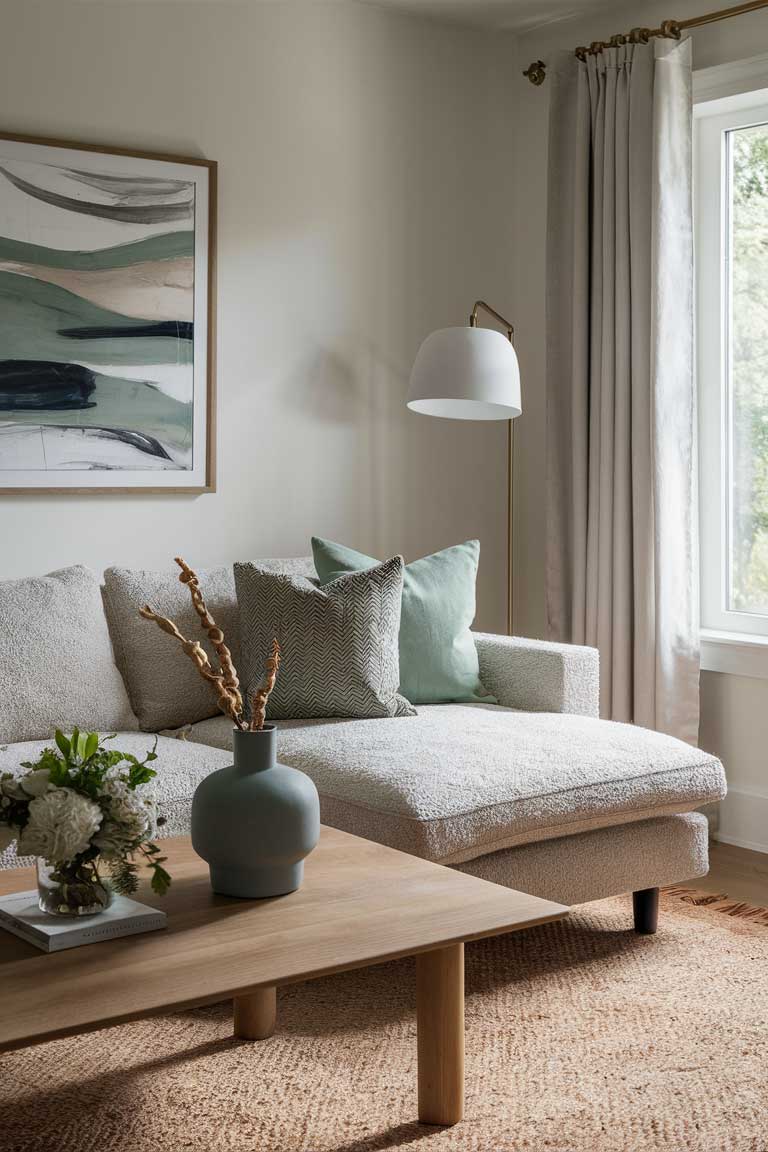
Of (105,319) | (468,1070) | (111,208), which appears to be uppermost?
(111,208)

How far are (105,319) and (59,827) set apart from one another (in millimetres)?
2300

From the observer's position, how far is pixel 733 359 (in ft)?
13.7

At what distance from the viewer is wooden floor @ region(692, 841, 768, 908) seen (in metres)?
3.54

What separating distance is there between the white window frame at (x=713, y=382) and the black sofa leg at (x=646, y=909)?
113 centimetres

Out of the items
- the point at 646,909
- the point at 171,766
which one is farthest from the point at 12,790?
the point at 646,909

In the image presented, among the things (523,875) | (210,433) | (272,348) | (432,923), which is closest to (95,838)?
(432,923)

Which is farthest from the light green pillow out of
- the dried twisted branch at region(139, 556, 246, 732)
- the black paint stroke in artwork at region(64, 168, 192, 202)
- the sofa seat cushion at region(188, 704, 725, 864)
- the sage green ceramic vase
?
the sage green ceramic vase

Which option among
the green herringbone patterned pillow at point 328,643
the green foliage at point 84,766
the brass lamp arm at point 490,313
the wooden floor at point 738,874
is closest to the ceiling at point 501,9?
the brass lamp arm at point 490,313

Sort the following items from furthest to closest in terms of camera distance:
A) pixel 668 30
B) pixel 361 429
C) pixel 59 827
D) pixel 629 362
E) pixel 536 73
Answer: pixel 536 73
pixel 361 429
pixel 629 362
pixel 668 30
pixel 59 827

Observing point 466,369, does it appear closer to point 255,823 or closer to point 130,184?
point 130,184

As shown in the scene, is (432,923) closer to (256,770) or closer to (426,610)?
(256,770)

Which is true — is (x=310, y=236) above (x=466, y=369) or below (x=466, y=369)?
above

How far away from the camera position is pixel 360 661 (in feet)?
10.9

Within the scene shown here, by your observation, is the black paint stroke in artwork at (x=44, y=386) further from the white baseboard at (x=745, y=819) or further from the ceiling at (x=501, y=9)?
the white baseboard at (x=745, y=819)
